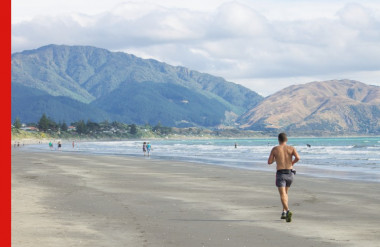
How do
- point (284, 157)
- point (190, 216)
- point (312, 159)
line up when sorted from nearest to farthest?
point (284, 157) → point (190, 216) → point (312, 159)

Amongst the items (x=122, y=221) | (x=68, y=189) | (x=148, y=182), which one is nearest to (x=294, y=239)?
(x=122, y=221)

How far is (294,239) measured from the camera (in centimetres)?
1061

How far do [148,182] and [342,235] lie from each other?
614 inches

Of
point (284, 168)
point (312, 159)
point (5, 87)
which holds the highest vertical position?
point (5, 87)

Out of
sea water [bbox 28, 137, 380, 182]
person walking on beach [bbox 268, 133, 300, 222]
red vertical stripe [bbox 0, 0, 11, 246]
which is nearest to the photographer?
red vertical stripe [bbox 0, 0, 11, 246]

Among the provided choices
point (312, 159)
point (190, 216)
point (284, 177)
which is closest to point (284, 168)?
point (284, 177)

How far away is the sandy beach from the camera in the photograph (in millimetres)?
10555

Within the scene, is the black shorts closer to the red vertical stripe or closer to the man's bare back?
the man's bare back

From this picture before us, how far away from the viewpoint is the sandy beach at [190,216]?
10.6 m

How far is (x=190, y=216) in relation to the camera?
14.0m

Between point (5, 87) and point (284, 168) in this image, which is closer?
point (5, 87)

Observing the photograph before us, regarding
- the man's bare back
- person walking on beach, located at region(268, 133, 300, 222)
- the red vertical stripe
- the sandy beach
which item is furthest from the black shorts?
the red vertical stripe

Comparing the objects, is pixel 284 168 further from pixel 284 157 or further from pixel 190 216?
pixel 190 216

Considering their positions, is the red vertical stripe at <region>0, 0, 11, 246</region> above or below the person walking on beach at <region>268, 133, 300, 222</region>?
above
